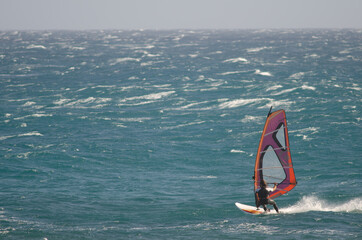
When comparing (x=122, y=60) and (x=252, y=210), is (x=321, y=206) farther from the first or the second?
(x=122, y=60)

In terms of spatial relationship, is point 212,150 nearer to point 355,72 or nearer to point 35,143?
point 35,143

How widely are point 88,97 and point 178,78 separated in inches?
833

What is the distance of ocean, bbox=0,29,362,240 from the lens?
22531 mm

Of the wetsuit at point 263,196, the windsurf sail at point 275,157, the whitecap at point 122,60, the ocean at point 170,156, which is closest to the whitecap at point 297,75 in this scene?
the ocean at point 170,156

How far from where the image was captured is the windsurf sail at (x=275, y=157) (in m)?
21.5

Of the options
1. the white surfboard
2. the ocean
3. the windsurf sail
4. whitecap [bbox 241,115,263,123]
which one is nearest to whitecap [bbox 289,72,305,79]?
the ocean

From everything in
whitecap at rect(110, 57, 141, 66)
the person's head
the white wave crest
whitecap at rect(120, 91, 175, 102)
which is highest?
whitecap at rect(110, 57, 141, 66)

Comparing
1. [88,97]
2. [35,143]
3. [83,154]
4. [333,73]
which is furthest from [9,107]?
[333,73]

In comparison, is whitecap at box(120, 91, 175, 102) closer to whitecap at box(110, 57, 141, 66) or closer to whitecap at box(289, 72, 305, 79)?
whitecap at box(289, 72, 305, 79)

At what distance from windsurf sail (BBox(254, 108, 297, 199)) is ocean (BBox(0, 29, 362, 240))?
1879 mm

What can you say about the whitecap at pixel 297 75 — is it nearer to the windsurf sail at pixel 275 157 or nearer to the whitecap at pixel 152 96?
the whitecap at pixel 152 96

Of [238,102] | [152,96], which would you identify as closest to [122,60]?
[152,96]

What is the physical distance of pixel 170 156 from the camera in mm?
37062

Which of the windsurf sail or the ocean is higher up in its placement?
the windsurf sail
